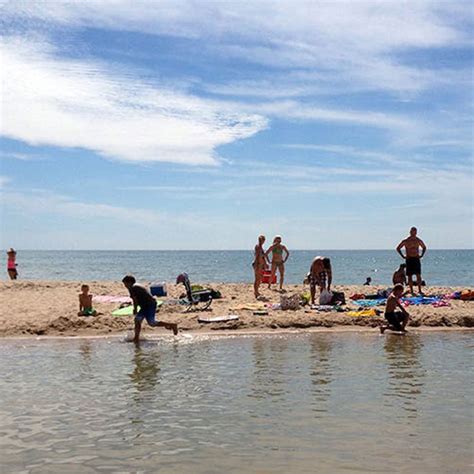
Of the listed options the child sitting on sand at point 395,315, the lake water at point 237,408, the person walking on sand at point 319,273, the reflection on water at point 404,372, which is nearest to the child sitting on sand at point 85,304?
the lake water at point 237,408

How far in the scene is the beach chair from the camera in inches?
671

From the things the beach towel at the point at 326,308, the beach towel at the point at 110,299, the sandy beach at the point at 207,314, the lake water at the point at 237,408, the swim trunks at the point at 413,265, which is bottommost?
the lake water at the point at 237,408

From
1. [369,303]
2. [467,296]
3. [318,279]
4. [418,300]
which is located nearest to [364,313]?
[369,303]

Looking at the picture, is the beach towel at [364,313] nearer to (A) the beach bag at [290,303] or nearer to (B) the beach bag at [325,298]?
(B) the beach bag at [325,298]

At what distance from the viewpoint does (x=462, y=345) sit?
1346cm

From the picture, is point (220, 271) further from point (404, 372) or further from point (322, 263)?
point (404, 372)

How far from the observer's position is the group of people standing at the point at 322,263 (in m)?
18.0

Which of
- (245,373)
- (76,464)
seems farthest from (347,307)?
(76,464)

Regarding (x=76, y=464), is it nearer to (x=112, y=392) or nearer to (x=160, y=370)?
(x=112, y=392)

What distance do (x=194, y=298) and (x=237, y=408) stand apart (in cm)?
941

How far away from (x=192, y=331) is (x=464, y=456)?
9272 millimetres

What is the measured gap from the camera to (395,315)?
1510cm

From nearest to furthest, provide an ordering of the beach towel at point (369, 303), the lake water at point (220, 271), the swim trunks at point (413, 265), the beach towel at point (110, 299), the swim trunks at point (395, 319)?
the swim trunks at point (395, 319), the beach towel at point (369, 303), the beach towel at point (110, 299), the swim trunks at point (413, 265), the lake water at point (220, 271)

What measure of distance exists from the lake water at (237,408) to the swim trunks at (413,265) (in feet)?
20.2
